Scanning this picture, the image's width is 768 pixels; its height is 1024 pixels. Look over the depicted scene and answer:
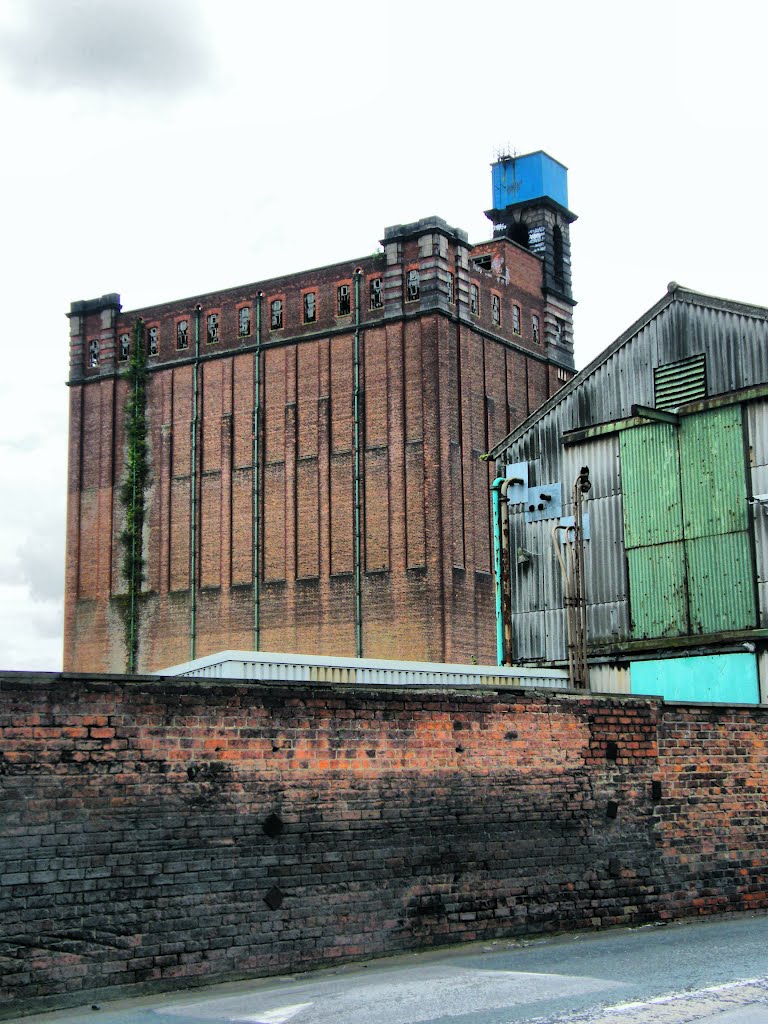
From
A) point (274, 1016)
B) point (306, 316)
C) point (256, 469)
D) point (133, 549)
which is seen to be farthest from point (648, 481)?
point (133, 549)

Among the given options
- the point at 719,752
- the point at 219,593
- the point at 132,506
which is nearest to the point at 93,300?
the point at 132,506

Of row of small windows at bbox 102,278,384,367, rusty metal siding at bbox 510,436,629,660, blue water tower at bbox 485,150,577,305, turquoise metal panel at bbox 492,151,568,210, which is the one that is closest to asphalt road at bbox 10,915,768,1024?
rusty metal siding at bbox 510,436,629,660

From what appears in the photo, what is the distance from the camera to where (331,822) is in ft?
37.6

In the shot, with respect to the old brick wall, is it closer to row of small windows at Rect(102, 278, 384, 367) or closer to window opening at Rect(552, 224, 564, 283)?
row of small windows at Rect(102, 278, 384, 367)

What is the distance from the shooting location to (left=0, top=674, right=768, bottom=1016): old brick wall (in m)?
9.93

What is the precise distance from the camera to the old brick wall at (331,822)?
993cm

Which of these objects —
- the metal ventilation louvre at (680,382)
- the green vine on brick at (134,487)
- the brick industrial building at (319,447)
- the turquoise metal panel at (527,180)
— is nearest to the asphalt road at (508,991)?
the metal ventilation louvre at (680,382)

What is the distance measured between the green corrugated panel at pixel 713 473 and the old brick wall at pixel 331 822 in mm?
6546

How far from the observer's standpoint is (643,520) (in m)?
21.8

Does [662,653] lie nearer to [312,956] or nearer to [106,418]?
[312,956]

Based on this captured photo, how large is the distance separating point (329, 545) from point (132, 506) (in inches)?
348

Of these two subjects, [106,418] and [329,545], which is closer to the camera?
[329,545]

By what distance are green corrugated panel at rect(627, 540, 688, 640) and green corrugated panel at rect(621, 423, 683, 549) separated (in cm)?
22

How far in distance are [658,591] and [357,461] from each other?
22584 mm
